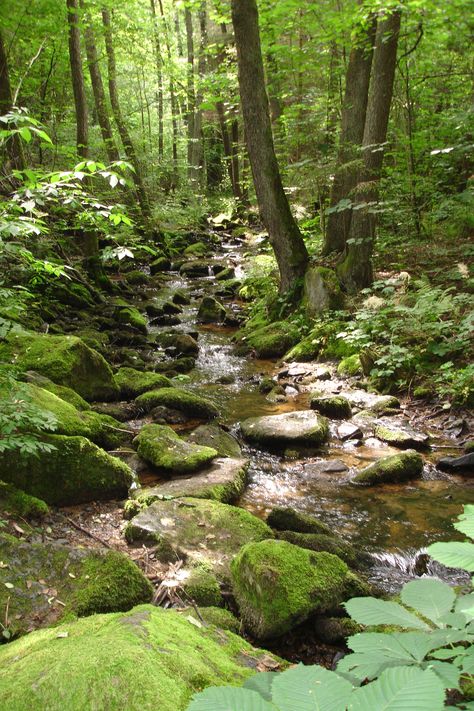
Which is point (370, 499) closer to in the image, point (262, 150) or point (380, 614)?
point (380, 614)

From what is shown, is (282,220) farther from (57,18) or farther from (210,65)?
(210,65)

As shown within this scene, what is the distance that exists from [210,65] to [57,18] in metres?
12.9

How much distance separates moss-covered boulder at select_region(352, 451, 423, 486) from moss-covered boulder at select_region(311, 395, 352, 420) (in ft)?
4.88

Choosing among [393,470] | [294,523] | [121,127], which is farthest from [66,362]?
[121,127]

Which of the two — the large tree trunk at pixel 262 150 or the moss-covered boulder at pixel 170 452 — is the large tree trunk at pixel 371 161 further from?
the moss-covered boulder at pixel 170 452

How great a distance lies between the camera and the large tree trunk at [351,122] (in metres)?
9.64

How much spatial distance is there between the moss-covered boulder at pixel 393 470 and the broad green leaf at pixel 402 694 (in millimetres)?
4693

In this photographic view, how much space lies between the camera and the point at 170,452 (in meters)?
5.20

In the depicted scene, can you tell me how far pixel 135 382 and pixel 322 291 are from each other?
13.6 ft

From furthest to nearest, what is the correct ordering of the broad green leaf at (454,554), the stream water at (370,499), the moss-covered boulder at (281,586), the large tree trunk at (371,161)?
the large tree trunk at (371,161) → the stream water at (370,499) → the moss-covered boulder at (281,586) → the broad green leaf at (454,554)

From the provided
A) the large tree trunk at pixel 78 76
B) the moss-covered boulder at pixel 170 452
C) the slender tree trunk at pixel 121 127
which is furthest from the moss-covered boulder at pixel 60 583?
the slender tree trunk at pixel 121 127

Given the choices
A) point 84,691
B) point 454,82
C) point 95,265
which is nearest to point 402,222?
point 454,82

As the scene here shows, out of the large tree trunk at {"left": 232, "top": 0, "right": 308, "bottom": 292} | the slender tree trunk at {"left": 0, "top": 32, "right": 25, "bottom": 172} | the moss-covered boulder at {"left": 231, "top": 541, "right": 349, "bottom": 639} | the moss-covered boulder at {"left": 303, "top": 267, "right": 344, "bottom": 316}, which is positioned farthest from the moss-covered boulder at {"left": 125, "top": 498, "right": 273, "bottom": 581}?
the large tree trunk at {"left": 232, "top": 0, "right": 308, "bottom": 292}

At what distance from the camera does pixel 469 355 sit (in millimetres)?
6836
